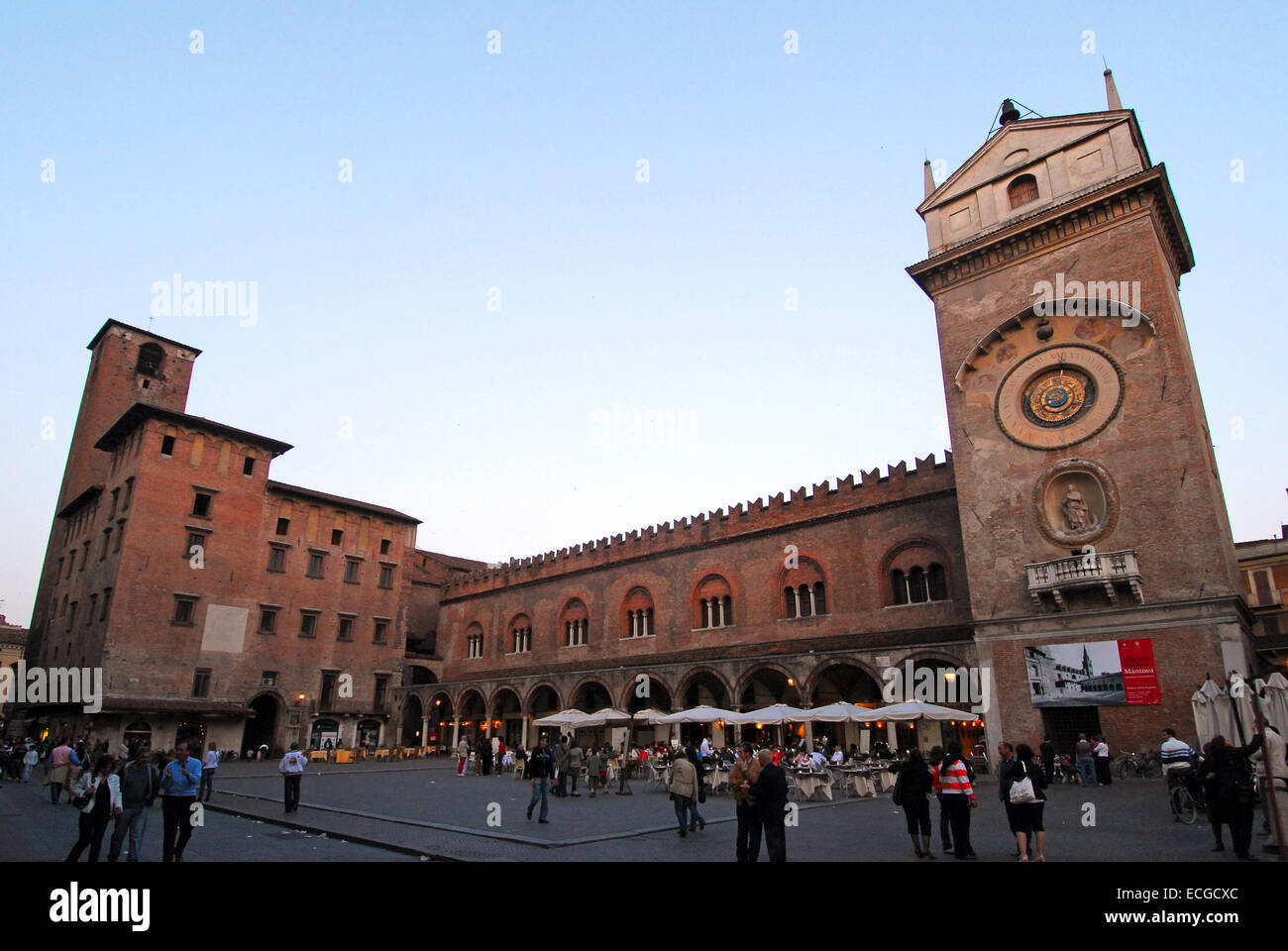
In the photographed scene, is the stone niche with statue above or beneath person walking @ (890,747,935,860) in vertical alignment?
above

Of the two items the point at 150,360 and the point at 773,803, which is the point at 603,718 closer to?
the point at 773,803

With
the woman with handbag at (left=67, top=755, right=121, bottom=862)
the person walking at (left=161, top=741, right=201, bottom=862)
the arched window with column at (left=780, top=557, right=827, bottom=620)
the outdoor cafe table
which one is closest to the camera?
the woman with handbag at (left=67, top=755, right=121, bottom=862)

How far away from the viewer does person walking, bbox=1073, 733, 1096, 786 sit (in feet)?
60.8

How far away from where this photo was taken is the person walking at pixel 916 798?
32.2ft

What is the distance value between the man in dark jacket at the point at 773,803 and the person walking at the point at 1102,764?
1393cm

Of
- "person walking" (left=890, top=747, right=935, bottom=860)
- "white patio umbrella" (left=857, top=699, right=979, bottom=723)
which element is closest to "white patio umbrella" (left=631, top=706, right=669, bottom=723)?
"white patio umbrella" (left=857, top=699, right=979, bottom=723)

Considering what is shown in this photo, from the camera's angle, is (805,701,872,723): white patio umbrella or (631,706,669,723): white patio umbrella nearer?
(805,701,872,723): white patio umbrella

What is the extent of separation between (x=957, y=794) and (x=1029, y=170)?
23.5 meters

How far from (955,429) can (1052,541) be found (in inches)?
189

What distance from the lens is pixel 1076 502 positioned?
21922 millimetres

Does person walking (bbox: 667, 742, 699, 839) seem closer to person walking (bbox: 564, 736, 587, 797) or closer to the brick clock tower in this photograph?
person walking (bbox: 564, 736, 587, 797)

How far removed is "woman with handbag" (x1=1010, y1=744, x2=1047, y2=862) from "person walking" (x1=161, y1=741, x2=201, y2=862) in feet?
32.2

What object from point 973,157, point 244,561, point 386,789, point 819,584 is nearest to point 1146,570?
point 819,584

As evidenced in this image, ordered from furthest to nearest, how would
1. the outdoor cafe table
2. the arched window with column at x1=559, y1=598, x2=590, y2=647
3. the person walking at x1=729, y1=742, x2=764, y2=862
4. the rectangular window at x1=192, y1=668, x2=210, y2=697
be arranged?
the arched window with column at x1=559, y1=598, x2=590, y2=647 < the rectangular window at x1=192, y1=668, x2=210, y2=697 < the outdoor cafe table < the person walking at x1=729, y1=742, x2=764, y2=862
